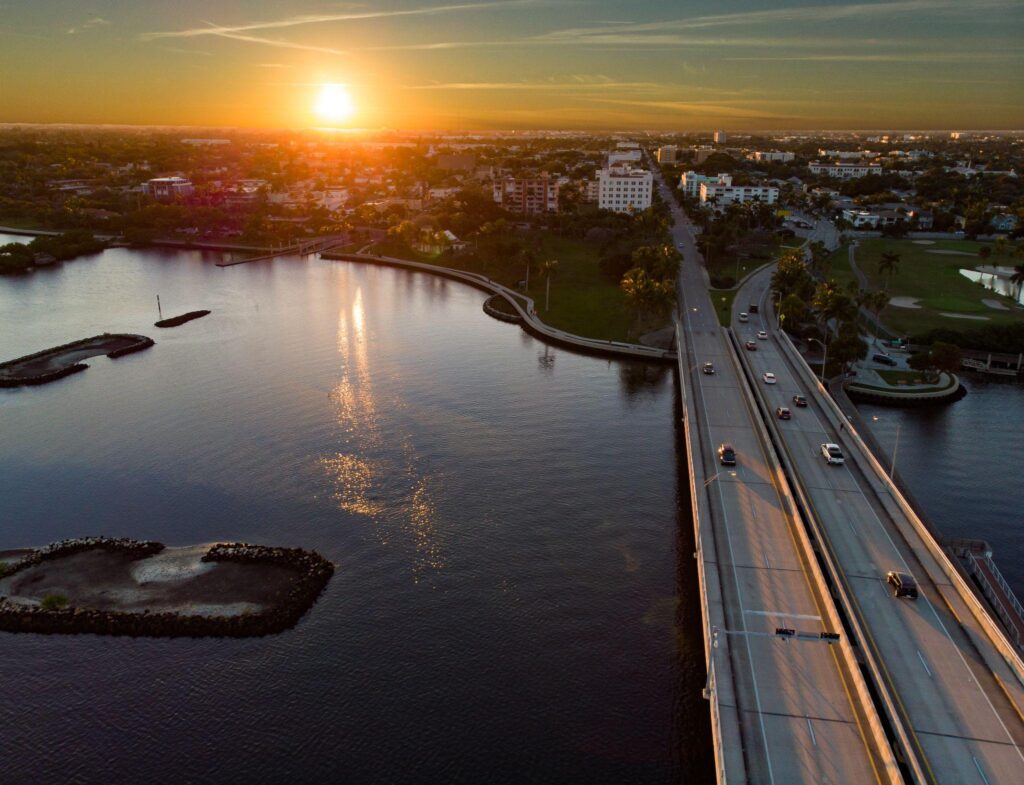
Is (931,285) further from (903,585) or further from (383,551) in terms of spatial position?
(383,551)

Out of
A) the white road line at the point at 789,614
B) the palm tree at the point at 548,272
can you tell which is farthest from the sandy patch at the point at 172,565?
the palm tree at the point at 548,272

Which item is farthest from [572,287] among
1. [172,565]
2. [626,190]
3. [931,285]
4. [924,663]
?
[924,663]

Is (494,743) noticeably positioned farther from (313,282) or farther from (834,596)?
(313,282)

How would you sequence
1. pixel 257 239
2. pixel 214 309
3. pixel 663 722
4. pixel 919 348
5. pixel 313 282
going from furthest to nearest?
pixel 257 239 < pixel 313 282 < pixel 214 309 < pixel 919 348 < pixel 663 722

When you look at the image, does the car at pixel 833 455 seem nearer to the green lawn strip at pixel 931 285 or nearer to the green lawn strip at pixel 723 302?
the green lawn strip at pixel 723 302

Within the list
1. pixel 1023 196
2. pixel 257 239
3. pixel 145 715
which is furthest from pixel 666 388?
pixel 1023 196

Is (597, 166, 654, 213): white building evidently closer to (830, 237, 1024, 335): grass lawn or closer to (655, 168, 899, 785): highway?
(830, 237, 1024, 335): grass lawn
